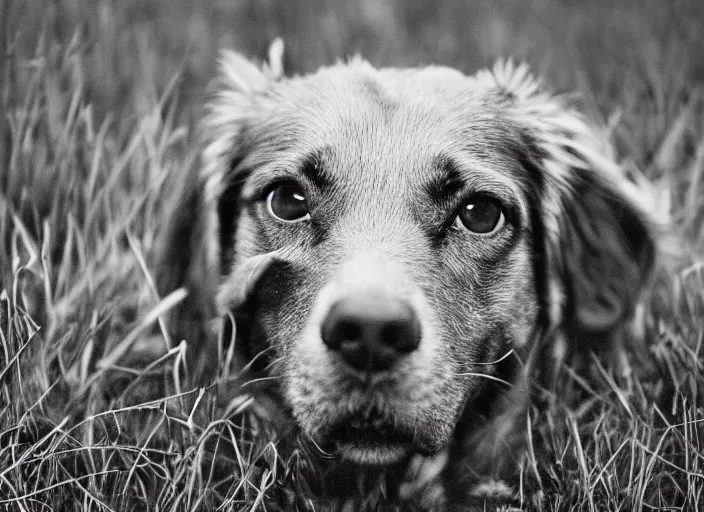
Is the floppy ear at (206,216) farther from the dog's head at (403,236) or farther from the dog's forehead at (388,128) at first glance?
the dog's forehead at (388,128)

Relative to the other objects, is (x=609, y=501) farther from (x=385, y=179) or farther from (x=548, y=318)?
(x=385, y=179)

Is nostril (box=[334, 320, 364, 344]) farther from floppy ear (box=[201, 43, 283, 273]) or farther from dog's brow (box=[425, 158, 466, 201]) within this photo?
floppy ear (box=[201, 43, 283, 273])

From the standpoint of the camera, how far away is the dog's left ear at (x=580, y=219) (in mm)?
3230

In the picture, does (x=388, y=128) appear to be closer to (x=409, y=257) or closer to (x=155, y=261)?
(x=409, y=257)

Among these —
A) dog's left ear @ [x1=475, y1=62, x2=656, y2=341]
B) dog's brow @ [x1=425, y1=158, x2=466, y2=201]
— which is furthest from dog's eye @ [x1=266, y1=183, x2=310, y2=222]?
dog's left ear @ [x1=475, y1=62, x2=656, y2=341]

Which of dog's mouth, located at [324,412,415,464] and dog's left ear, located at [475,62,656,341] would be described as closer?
dog's mouth, located at [324,412,415,464]

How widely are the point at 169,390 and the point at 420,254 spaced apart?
1.03m

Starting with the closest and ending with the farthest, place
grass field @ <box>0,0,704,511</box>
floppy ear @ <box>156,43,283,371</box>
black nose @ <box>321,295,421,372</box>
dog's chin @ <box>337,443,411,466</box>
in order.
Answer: black nose @ <box>321,295,421,372</box>
grass field @ <box>0,0,704,511</box>
dog's chin @ <box>337,443,411,466</box>
floppy ear @ <box>156,43,283,371</box>

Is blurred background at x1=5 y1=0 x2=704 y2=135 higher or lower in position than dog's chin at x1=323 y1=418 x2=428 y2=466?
higher

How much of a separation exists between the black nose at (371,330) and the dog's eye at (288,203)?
2.09 feet

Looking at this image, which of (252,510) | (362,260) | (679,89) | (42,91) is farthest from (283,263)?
(679,89)

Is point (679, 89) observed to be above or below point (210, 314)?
above

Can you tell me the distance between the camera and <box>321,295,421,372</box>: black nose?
2289 mm

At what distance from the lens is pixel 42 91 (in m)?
3.77
